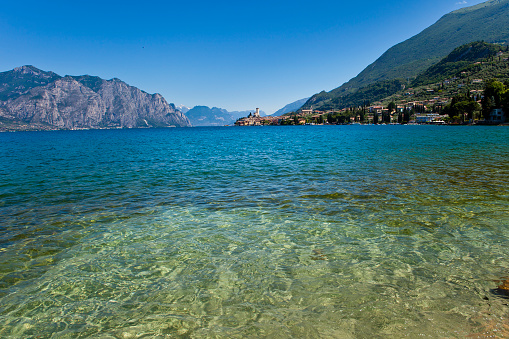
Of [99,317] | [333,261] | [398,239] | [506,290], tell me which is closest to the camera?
[99,317]

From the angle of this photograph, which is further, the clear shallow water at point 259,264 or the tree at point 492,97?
the tree at point 492,97

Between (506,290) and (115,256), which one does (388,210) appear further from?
(115,256)

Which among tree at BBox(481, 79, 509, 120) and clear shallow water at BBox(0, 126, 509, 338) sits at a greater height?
tree at BBox(481, 79, 509, 120)

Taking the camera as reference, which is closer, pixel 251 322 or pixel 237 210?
pixel 251 322

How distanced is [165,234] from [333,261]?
5612mm

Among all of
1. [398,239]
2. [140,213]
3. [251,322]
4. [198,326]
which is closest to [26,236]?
[140,213]

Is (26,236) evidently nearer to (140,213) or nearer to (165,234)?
(140,213)

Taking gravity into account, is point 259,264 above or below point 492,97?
below

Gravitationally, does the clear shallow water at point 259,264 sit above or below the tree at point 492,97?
below

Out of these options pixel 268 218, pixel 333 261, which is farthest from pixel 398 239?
pixel 268 218

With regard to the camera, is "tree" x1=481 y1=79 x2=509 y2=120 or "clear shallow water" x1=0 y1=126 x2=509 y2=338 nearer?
"clear shallow water" x1=0 y1=126 x2=509 y2=338

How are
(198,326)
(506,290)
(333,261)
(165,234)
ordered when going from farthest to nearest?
1. (165,234)
2. (333,261)
3. (506,290)
4. (198,326)

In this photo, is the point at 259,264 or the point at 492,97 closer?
the point at 259,264

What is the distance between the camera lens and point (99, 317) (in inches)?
208
